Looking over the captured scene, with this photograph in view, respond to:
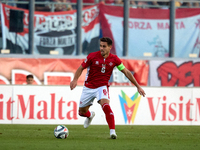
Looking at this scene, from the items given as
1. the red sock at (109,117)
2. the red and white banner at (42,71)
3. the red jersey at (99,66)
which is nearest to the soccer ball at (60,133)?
the red sock at (109,117)

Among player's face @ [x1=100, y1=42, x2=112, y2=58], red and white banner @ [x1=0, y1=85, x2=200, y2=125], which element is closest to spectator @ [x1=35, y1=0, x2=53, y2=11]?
red and white banner @ [x1=0, y1=85, x2=200, y2=125]

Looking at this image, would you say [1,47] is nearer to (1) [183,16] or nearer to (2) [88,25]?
(2) [88,25]

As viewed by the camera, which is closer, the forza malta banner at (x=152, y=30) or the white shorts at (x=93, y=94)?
the white shorts at (x=93, y=94)

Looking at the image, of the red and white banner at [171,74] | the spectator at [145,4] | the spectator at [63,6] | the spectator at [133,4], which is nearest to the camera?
the spectator at [63,6]

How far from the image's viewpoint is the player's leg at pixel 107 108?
8.27 meters

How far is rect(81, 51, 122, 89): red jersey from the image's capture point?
8.80 metres

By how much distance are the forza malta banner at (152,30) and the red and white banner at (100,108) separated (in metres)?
5.13

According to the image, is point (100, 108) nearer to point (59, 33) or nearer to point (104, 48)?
point (104, 48)

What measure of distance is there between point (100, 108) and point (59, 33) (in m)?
5.76

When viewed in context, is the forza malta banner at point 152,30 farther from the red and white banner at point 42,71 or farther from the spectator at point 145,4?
the red and white banner at point 42,71

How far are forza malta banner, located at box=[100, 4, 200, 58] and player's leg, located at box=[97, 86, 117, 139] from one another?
939cm

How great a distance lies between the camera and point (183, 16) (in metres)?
18.9

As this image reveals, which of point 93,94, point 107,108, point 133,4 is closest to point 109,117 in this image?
point 107,108

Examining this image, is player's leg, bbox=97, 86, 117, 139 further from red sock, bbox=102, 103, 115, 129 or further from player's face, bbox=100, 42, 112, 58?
player's face, bbox=100, 42, 112, 58
